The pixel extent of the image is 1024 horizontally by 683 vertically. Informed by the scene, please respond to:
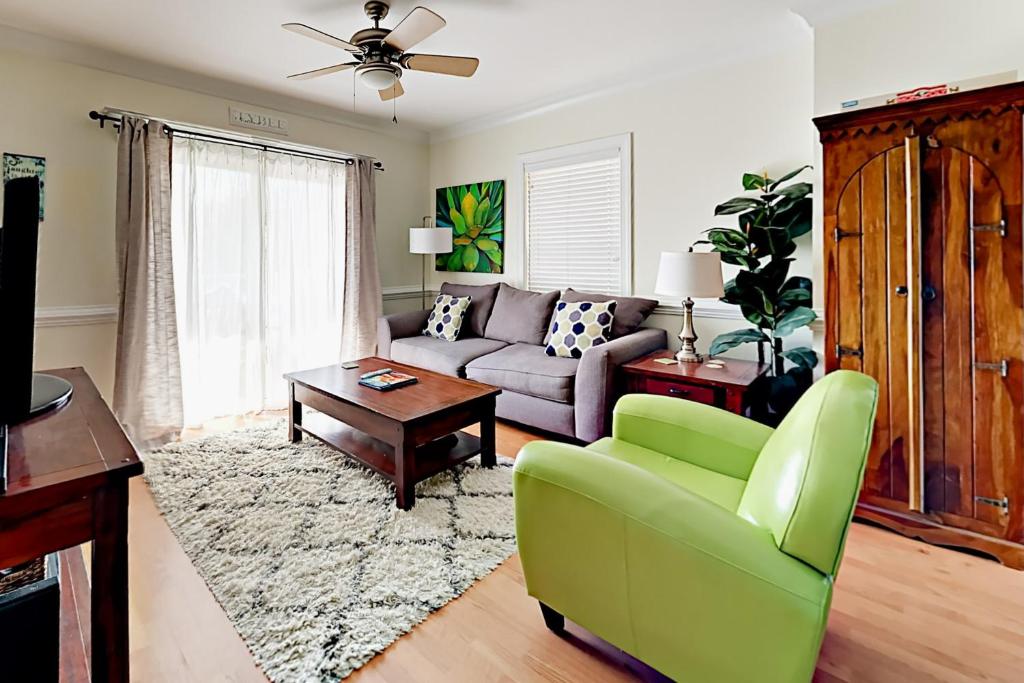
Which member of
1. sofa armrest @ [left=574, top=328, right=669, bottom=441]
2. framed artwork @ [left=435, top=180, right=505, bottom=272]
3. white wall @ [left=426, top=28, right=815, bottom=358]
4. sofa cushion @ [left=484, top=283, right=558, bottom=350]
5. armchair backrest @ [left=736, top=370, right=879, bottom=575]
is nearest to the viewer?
armchair backrest @ [left=736, top=370, right=879, bottom=575]

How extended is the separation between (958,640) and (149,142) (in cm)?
467

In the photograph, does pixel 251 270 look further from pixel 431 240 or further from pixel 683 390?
pixel 683 390

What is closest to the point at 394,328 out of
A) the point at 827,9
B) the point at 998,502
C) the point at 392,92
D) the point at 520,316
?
the point at 520,316

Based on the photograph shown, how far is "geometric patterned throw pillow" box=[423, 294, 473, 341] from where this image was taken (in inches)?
170

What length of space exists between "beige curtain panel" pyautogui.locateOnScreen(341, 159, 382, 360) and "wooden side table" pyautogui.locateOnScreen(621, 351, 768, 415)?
2.55 meters

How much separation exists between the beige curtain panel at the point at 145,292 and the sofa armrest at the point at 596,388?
8.78 feet

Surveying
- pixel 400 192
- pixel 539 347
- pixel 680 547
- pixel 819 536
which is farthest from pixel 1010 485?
pixel 400 192

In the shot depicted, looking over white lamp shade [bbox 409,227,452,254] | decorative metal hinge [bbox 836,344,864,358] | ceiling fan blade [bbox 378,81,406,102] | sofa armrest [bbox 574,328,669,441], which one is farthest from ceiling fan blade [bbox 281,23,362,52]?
decorative metal hinge [bbox 836,344,864,358]

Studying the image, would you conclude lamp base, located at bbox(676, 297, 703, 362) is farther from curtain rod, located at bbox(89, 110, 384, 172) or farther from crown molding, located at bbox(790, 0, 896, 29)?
curtain rod, located at bbox(89, 110, 384, 172)

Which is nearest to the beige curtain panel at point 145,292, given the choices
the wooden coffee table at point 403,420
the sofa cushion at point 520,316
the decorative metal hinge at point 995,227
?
the wooden coffee table at point 403,420

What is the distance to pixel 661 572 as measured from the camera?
126 centimetres

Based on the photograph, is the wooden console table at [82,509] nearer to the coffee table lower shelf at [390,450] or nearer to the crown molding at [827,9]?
the coffee table lower shelf at [390,450]

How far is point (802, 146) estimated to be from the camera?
3.03 m

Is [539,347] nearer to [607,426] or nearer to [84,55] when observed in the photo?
[607,426]
